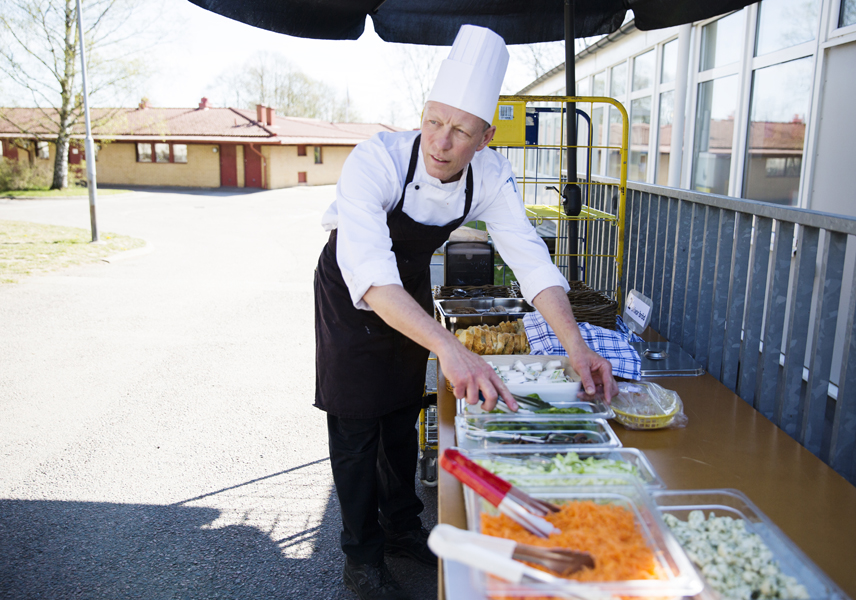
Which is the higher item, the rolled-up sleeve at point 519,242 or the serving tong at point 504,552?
the rolled-up sleeve at point 519,242

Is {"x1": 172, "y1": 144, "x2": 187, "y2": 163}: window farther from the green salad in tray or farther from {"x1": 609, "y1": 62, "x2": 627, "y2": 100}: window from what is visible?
the green salad in tray

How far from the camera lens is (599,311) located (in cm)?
281

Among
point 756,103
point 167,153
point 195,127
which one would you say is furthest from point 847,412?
point 195,127

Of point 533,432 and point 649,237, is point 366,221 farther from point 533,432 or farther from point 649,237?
point 649,237

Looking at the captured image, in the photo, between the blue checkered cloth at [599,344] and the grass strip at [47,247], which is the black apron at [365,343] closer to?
the blue checkered cloth at [599,344]

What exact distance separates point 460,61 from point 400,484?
172 centimetres

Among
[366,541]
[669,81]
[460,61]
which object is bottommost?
[366,541]

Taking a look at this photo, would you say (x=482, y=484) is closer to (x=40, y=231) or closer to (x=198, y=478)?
(x=198, y=478)

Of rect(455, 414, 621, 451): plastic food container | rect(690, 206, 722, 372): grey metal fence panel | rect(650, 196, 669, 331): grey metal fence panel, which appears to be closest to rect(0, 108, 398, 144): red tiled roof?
rect(650, 196, 669, 331): grey metal fence panel

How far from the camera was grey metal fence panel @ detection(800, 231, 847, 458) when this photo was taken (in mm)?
2066

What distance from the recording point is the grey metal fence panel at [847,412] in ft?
6.48

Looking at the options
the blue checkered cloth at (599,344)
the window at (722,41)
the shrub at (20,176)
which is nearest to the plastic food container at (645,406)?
the blue checkered cloth at (599,344)

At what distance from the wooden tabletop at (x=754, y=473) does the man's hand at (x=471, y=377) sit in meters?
0.23

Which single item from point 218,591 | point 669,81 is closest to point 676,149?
point 669,81
